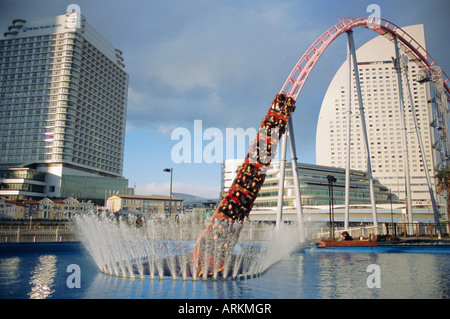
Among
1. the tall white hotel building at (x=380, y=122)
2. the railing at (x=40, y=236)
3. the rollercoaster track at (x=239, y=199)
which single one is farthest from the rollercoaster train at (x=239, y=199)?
the tall white hotel building at (x=380, y=122)

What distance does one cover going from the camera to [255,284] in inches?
472

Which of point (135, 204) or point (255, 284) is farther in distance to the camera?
point (135, 204)

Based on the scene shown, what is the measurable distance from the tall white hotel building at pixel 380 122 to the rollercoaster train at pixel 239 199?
117370mm

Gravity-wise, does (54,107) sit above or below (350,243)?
above

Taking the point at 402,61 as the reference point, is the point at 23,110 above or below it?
above

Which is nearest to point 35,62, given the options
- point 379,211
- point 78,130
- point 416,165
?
point 78,130

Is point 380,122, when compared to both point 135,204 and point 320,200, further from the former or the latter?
point 135,204

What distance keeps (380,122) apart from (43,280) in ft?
474

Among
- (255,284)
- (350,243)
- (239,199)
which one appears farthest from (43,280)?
(350,243)

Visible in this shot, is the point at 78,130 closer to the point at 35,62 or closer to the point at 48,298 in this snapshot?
the point at 35,62

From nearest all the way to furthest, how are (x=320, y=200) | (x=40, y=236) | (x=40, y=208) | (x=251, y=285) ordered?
1. (x=251, y=285)
2. (x=40, y=236)
3. (x=40, y=208)
4. (x=320, y=200)

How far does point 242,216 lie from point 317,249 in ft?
41.7

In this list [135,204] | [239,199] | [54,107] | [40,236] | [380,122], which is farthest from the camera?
[380,122]
